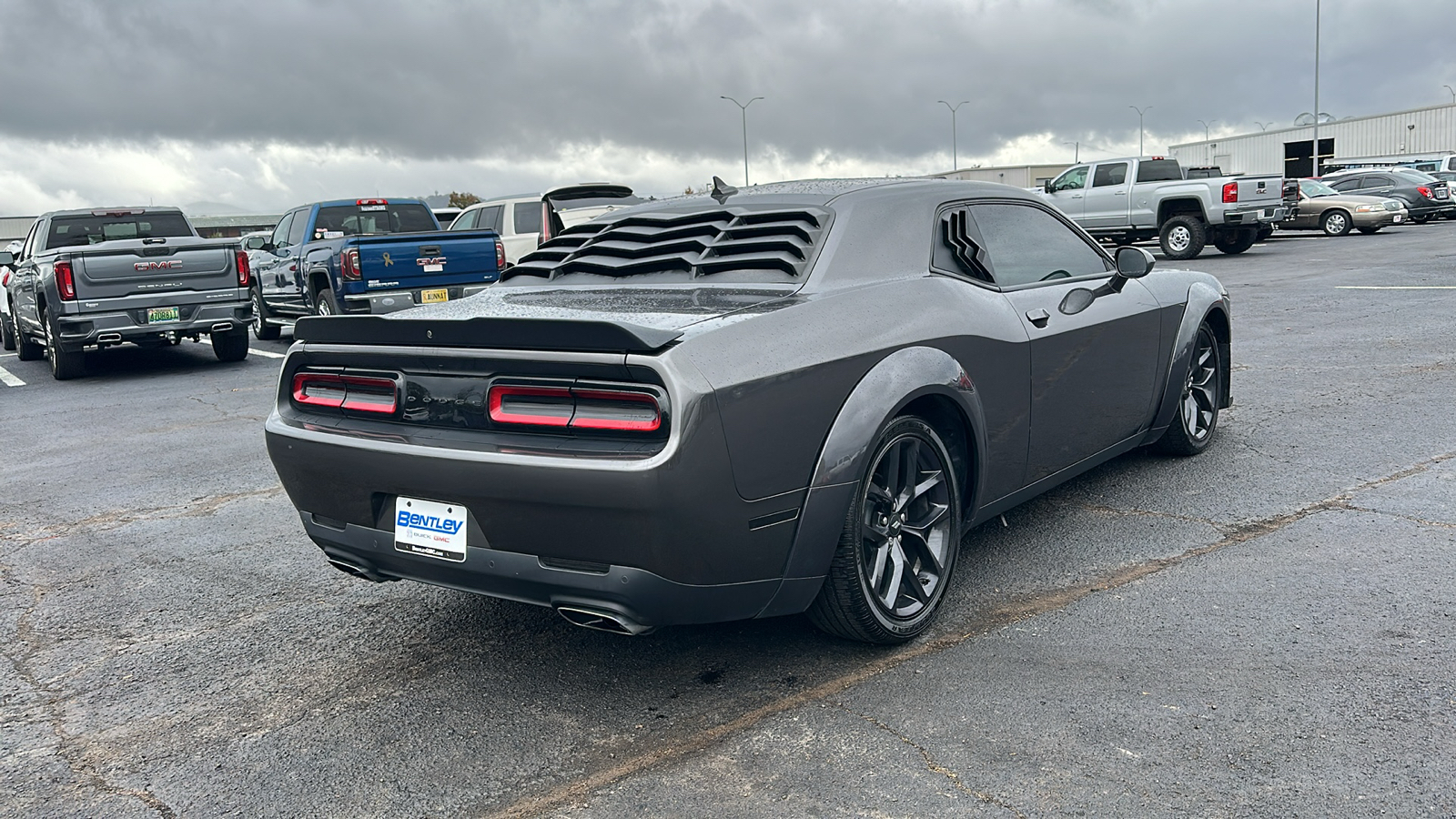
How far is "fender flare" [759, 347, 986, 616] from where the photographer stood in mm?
3221

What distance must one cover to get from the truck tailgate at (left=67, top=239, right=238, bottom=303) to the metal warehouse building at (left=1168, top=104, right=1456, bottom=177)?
61978mm

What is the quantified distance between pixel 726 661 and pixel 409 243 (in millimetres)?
9883

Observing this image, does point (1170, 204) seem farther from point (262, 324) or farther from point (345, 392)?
point (345, 392)

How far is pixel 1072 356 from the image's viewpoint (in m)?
4.50

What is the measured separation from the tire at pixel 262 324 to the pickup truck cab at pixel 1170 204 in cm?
1486

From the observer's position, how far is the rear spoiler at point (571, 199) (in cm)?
1574

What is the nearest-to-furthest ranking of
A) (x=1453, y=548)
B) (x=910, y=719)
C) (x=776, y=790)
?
(x=776, y=790) → (x=910, y=719) → (x=1453, y=548)

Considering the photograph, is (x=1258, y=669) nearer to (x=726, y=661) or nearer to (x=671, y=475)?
(x=726, y=661)

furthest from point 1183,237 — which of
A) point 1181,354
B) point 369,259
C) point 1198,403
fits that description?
point 1181,354

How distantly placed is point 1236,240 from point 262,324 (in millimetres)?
17583

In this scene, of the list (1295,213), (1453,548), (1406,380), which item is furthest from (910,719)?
Result: (1295,213)

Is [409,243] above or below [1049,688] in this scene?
above

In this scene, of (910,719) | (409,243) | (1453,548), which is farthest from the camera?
(409,243)

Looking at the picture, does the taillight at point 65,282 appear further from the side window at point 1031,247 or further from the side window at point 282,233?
the side window at point 1031,247
